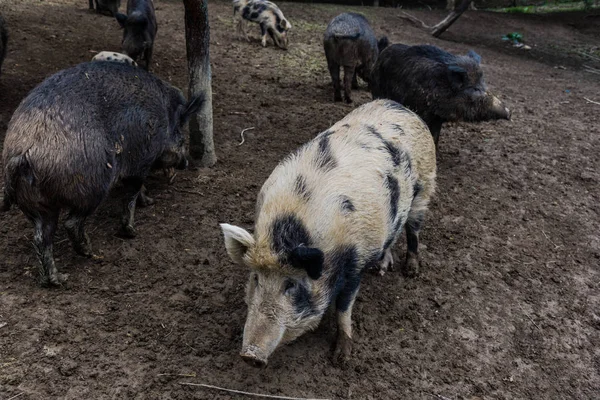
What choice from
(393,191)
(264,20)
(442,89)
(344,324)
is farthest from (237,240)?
(264,20)

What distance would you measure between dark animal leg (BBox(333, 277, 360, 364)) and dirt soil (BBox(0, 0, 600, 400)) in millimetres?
92

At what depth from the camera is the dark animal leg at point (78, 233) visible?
11.1ft

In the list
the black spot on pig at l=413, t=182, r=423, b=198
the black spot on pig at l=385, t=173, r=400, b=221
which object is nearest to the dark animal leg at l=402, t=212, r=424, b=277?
the black spot on pig at l=413, t=182, r=423, b=198

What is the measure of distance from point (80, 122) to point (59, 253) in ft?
3.34

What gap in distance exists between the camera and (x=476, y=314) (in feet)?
12.0

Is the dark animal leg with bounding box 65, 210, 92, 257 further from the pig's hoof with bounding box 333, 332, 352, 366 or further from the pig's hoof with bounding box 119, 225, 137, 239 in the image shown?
the pig's hoof with bounding box 333, 332, 352, 366

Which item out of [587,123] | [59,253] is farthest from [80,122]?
[587,123]

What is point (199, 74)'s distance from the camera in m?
4.75

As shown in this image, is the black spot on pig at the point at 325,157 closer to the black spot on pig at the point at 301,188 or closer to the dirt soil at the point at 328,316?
the black spot on pig at the point at 301,188

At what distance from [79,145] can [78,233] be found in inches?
25.6

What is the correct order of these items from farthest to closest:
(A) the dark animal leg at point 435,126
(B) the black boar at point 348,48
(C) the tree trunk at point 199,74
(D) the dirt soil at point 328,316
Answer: (B) the black boar at point 348,48 < (A) the dark animal leg at point 435,126 < (C) the tree trunk at point 199,74 < (D) the dirt soil at point 328,316

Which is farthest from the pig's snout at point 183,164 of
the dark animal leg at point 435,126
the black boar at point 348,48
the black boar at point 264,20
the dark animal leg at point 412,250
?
the black boar at point 264,20

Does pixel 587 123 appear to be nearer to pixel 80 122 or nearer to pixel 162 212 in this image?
pixel 162 212

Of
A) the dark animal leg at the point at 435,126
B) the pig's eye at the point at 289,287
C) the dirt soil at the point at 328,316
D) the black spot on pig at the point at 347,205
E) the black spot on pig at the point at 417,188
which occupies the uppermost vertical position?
the black spot on pig at the point at 347,205
